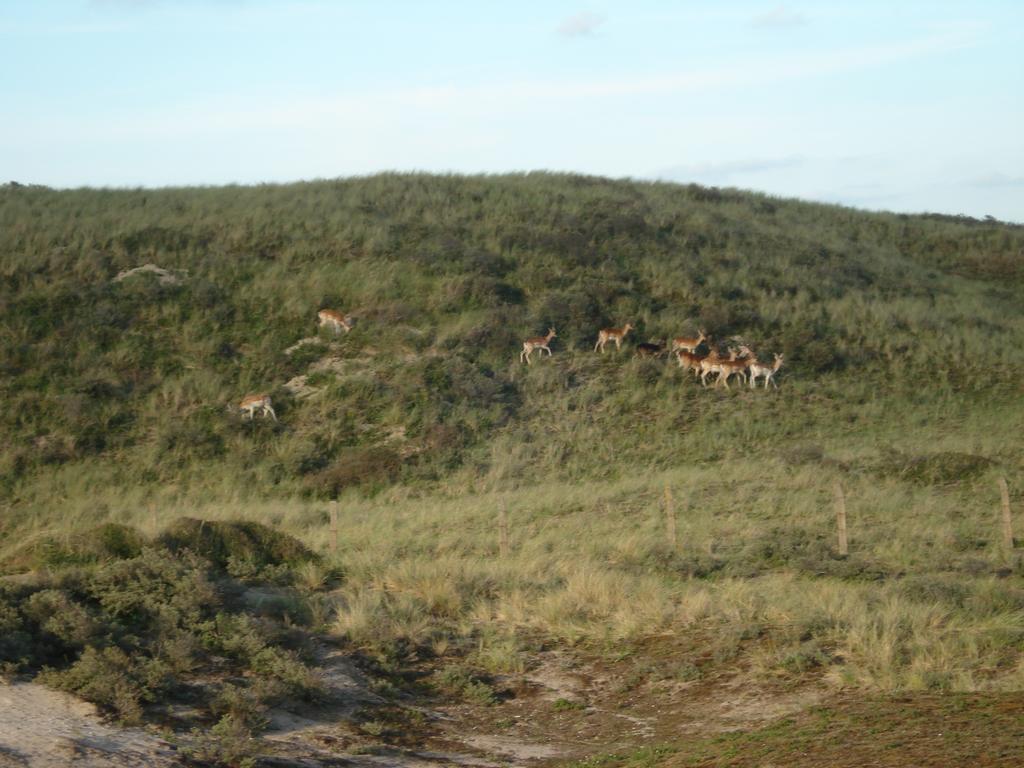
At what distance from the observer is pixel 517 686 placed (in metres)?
11.6

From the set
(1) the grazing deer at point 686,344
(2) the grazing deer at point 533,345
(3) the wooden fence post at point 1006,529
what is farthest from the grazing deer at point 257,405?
(3) the wooden fence post at point 1006,529

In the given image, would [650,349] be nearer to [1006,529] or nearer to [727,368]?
[727,368]

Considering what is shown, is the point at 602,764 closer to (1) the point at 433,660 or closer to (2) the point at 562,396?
(1) the point at 433,660

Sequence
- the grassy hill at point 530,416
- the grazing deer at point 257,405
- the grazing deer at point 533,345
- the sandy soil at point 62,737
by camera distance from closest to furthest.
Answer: the sandy soil at point 62,737
the grassy hill at point 530,416
the grazing deer at point 257,405
the grazing deer at point 533,345

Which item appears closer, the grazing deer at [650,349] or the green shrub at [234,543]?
the green shrub at [234,543]

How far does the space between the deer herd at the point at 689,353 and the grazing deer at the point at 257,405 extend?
4.19 meters

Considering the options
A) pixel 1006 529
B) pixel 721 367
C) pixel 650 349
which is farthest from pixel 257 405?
pixel 1006 529

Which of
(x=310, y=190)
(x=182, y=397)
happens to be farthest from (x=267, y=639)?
(x=310, y=190)

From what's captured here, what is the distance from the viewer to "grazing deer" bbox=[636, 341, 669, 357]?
109 feet

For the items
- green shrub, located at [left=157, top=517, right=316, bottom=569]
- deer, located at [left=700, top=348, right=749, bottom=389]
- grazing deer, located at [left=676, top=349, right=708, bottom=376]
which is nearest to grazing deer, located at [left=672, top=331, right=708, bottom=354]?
grazing deer, located at [left=676, top=349, right=708, bottom=376]

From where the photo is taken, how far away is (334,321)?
1296 inches

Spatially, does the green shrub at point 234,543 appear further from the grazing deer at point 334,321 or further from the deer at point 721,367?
the deer at point 721,367

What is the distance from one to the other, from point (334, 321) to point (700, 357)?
1098cm

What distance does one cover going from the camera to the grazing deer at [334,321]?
32.9 meters
